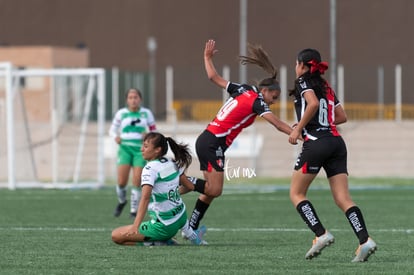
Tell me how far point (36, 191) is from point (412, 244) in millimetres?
14421

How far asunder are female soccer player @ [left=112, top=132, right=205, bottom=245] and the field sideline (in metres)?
0.22

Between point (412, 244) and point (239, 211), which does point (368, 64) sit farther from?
point (412, 244)

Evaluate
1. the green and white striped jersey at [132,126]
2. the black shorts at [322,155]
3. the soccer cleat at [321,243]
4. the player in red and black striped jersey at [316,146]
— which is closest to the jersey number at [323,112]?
the player in red and black striped jersey at [316,146]

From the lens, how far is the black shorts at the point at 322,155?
11969 mm

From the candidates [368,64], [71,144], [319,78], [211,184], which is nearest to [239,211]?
[211,184]

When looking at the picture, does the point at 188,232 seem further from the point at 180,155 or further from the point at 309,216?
the point at 309,216

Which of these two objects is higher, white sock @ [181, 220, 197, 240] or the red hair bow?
the red hair bow

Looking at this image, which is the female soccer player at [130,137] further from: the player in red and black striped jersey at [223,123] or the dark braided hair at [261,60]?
the dark braided hair at [261,60]

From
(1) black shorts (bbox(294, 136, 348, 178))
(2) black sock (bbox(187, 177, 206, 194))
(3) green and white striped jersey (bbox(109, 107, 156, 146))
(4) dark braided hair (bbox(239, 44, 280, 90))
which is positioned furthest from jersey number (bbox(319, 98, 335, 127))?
(3) green and white striped jersey (bbox(109, 107, 156, 146))

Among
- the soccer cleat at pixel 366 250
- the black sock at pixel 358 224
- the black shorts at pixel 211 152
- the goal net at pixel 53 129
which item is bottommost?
the goal net at pixel 53 129

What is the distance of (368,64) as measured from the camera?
48.1 metres

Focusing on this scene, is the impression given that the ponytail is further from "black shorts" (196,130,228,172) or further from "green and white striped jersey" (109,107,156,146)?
"green and white striped jersey" (109,107,156,146)

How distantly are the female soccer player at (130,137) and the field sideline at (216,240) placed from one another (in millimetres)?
529

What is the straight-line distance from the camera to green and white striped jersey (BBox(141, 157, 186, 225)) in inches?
522
